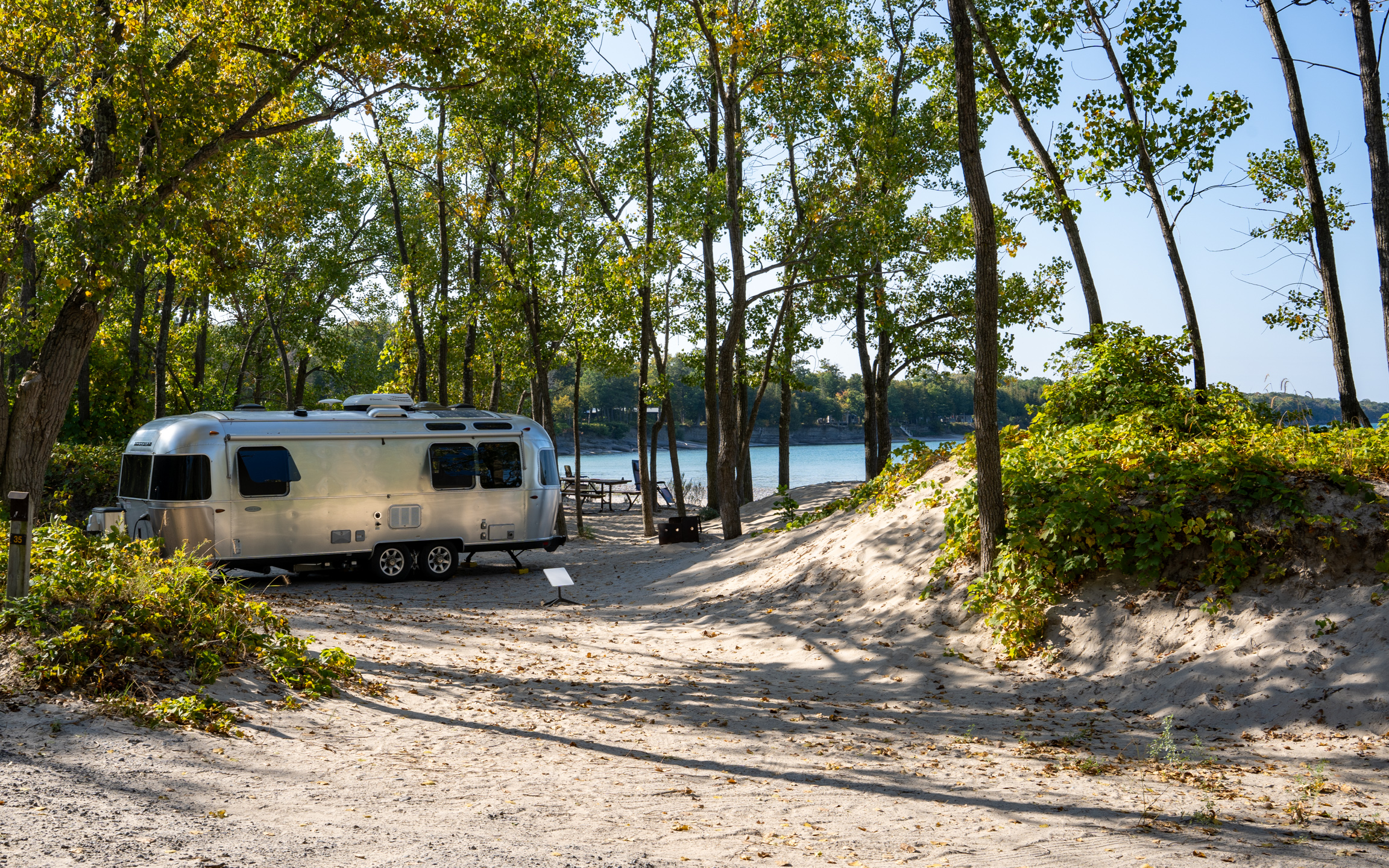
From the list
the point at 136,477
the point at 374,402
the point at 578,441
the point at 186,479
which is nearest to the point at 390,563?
the point at 374,402

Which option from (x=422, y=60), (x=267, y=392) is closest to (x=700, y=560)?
(x=422, y=60)

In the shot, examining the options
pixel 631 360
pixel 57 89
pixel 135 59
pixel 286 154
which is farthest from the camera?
pixel 286 154

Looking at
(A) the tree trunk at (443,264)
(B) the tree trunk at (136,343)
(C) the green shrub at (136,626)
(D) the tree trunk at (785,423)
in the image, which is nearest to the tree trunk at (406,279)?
(A) the tree trunk at (443,264)

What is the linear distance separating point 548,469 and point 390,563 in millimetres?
2880

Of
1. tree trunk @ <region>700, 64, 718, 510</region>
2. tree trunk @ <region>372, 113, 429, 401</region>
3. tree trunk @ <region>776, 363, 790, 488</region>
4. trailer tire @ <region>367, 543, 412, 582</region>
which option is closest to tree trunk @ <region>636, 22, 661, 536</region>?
tree trunk @ <region>700, 64, 718, 510</region>

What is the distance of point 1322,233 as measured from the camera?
12156 millimetres

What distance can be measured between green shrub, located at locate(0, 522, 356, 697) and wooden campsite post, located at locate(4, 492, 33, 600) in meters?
0.09

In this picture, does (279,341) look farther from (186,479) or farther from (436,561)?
(186,479)

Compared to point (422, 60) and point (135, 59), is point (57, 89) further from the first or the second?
point (422, 60)

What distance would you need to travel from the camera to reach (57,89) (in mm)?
12375

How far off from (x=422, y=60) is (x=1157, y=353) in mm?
10321

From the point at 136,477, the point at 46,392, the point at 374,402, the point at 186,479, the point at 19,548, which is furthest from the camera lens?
the point at 374,402

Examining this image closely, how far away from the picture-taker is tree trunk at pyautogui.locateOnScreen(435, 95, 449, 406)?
21.2 meters

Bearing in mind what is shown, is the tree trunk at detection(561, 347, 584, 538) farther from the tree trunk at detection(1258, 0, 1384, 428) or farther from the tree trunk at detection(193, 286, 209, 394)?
the tree trunk at detection(1258, 0, 1384, 428)
